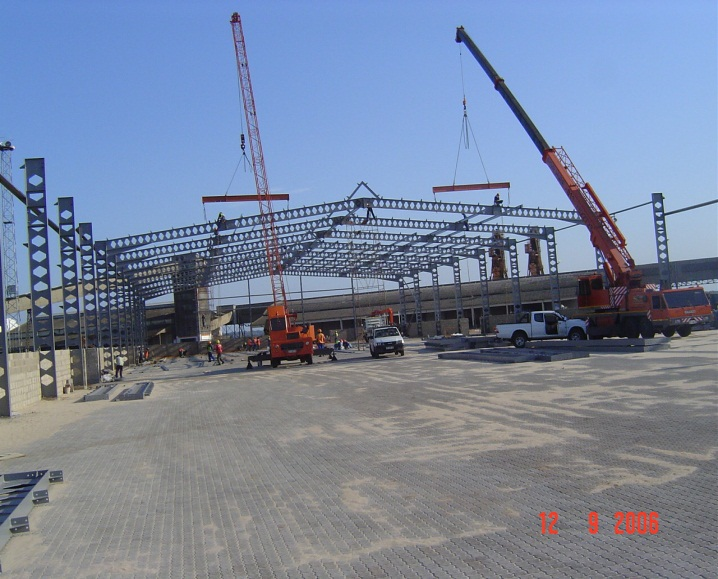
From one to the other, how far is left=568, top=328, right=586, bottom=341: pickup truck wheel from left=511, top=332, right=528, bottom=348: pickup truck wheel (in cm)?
238

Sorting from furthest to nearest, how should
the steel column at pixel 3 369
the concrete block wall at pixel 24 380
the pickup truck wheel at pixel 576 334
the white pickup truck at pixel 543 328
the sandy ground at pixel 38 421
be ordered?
the white pickup truck at pixel 543 328 < the pickup truck wheel at pixel 576 334 < the concrete block wall at pixel 24 380 < the steel column at pixel 3 369 < the sandy ground at pixel 38 421

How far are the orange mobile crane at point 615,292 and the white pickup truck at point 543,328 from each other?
7.88 ft

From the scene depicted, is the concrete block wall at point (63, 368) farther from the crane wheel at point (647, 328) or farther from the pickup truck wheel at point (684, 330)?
the pickup truck wheel at point (684, 330)

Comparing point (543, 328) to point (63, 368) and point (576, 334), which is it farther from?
point (63, 368)

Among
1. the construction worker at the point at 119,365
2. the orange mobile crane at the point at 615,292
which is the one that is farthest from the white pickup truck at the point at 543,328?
the construction worker at the point at 119,365

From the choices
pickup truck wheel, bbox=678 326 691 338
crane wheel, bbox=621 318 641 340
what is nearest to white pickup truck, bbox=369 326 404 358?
crane wheel, bbox=621 318 641 340

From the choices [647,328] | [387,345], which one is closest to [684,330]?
[647,328]

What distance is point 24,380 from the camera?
22594mm

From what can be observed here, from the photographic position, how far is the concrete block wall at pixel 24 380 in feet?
69.7

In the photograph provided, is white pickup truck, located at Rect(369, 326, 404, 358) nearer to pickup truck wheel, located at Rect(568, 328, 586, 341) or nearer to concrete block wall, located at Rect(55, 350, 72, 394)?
pickup truck wheel, located at Rect(568, 328, 586, 341)

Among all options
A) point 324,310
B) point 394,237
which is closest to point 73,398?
point 394,237
